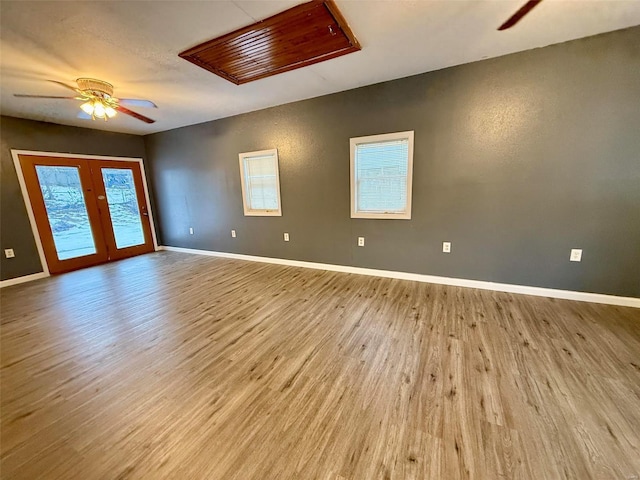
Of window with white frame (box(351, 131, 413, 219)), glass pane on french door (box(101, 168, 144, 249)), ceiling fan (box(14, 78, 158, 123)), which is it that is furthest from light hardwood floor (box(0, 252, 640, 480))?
glass pane on french door (box(101, 168, 144, 249))

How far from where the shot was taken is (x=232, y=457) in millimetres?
1239

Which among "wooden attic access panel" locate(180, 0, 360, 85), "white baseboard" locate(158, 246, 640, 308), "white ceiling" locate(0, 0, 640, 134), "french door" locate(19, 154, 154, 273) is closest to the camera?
"white ceiling" locate(0, 0, 640, 134)

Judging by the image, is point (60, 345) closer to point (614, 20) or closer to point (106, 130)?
point (106, 130)

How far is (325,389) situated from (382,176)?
8.81 feet

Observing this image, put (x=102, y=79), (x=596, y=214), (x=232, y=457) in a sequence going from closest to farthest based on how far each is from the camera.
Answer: (x=232, y=457) → (x=596, y=214) → (x=102, y=79)

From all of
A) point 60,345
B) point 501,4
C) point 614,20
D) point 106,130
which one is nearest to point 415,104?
point 501,4

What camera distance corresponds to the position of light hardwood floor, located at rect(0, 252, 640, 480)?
121cm

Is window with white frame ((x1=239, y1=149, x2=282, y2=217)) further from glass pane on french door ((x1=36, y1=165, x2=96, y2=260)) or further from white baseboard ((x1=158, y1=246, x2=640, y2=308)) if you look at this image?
glass pane on french door ((x1=36, y1=165, x2=96, y2=260))

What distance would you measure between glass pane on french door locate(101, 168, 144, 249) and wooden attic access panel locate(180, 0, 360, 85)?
385cm

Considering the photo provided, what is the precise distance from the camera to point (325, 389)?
1.65 m

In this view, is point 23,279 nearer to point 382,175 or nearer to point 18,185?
point 18,185

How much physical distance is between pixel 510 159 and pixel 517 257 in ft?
3.65

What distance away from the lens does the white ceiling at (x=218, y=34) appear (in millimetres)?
1780

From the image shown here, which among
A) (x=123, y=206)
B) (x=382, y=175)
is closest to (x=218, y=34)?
(x=382, y=175)
